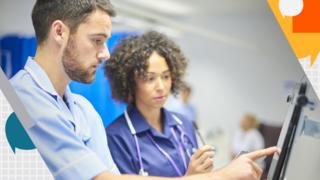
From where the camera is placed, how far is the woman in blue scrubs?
3.73 feet

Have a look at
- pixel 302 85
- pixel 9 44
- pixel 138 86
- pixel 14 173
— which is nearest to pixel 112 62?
pixel 138 86

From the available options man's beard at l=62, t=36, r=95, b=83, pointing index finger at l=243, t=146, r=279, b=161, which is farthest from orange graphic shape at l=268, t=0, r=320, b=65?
man's beard at l=62, t=36, r=95, b=83

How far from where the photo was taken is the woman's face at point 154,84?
1146 mm

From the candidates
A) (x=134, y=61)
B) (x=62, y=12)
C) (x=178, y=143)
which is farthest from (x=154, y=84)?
(x=62, y=12)

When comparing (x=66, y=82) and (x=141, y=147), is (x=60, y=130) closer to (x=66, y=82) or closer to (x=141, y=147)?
(x=66, y=82)

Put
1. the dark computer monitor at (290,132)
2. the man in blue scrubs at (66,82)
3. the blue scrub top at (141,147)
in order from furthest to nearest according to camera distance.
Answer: the blue scrub top at (141,147) → the man in blue scrubs at (66,82) → the dark computer monitor at (290,132)

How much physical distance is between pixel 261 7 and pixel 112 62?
1.49 feet

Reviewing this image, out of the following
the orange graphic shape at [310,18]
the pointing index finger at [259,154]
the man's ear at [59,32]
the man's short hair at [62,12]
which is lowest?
the pointing index finger at [259,154]

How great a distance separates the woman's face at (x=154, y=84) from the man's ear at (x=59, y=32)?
237mm

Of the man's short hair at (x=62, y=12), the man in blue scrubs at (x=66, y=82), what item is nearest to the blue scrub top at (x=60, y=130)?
the man in blue scrubs at (x=66, y=82)

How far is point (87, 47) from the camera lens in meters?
1.04

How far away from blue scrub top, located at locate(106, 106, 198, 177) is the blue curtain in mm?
34

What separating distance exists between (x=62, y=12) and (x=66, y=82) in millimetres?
185

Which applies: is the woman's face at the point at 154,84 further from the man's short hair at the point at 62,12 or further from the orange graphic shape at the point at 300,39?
the orange graphic shape at the point at 300,39
